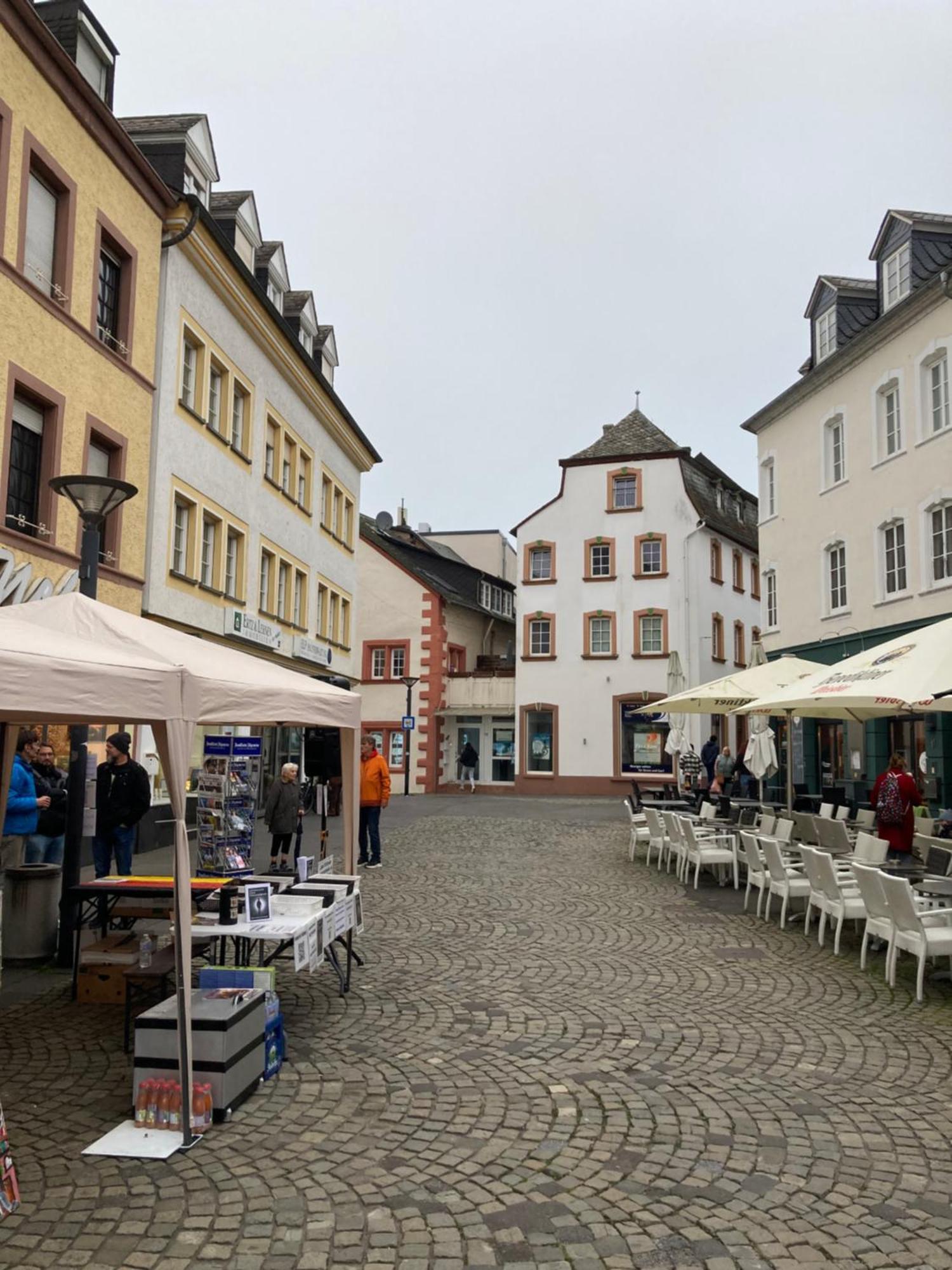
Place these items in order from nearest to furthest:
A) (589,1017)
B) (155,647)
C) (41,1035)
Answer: (155,647) → (41,1035) → (589,1017)

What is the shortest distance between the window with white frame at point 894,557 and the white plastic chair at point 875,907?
14159 millimetres

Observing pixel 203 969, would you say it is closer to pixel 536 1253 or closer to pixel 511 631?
pixel 536 1253

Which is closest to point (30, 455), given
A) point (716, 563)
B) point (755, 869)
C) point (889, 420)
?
point (755, 869)

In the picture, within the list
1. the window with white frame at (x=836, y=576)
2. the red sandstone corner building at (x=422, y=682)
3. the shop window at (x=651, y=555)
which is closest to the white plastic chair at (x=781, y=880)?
the window with white frame at (x=836, y=576)

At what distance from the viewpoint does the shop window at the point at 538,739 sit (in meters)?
35.4

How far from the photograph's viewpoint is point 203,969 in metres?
6.01

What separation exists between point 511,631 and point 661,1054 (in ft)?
132

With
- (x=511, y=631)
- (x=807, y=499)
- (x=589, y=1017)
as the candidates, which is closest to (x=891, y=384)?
(x=807, y=499)

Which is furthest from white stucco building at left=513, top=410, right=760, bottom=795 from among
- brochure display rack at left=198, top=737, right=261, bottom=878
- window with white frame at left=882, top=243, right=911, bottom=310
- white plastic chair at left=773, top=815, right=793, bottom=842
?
white plastic chair at left=773, top=815, right=793, bottom=842

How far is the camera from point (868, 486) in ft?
73.4

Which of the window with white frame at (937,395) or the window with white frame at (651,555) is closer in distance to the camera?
the window with white frame at (937,395)

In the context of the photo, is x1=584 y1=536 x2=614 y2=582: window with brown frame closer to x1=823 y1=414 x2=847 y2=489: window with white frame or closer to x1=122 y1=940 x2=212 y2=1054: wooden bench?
x1=823 y1=414 x2=847 y2=489: window with white frame

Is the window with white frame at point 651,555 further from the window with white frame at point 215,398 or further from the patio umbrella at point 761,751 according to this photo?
the window with white frame at point 215,398

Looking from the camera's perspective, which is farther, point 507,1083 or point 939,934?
point 939,934
